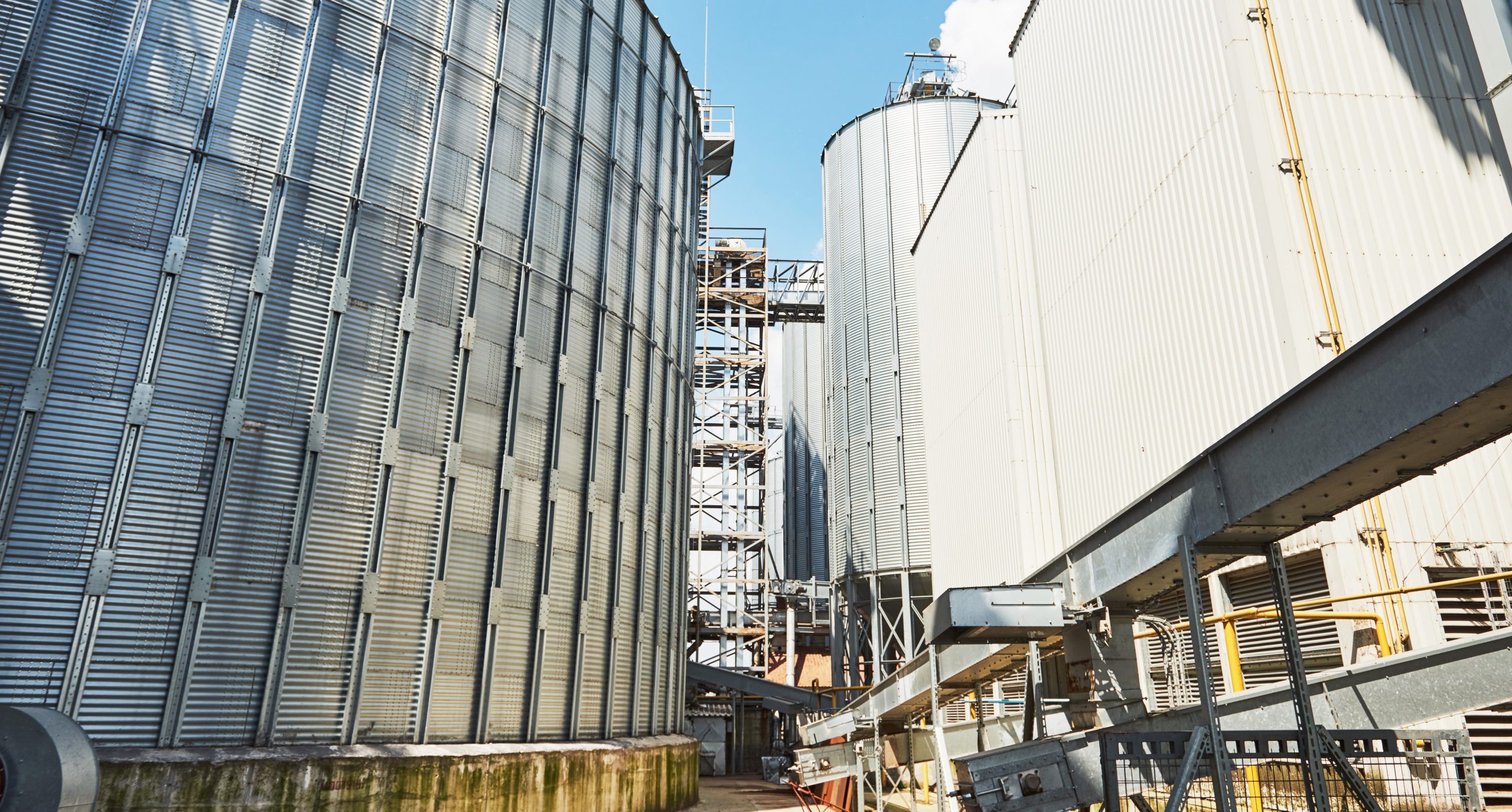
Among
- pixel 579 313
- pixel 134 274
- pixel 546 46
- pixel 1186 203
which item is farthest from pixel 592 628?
pixel 1186 203

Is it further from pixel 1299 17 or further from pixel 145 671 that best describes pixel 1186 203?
pixel 145 671

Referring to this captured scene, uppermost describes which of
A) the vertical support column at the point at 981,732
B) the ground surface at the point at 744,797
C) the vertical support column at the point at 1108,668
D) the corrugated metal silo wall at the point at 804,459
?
the corrugated metal silo wall at the point at 804,459

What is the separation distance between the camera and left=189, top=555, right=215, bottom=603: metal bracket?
12.2 m

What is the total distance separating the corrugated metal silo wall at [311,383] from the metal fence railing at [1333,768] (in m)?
9.69

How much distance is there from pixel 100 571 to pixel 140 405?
83.4 inches

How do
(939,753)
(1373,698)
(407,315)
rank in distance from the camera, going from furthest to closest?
(407,315) → (939,753) → (1373,698)

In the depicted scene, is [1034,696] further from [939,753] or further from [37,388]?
[37,388]

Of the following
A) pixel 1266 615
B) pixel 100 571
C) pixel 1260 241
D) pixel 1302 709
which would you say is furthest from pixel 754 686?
pixel 1302 709

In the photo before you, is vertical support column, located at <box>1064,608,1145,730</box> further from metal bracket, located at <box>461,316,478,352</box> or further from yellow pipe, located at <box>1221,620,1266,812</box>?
metal bracket, located at <box>461,316,478,352</box>

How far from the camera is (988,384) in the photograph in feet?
80.9

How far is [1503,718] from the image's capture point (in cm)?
1204

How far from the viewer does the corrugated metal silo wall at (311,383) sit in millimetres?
11867

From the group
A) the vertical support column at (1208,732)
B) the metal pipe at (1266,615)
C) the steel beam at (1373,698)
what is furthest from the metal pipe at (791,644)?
the vertical support column at (1208,732)

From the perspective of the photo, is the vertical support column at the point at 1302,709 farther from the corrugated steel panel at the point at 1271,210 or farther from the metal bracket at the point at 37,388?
the metal bracket at the point at 37,388
